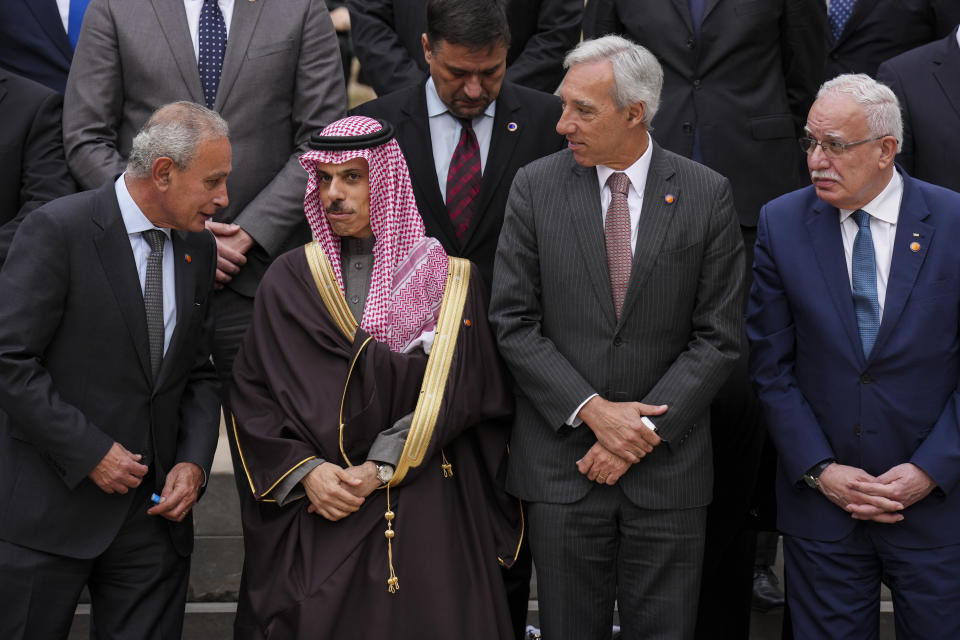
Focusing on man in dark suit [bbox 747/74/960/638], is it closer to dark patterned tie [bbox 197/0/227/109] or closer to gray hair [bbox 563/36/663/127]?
gray hair [bbox 563/36/663/127]

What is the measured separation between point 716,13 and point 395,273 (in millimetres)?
1722

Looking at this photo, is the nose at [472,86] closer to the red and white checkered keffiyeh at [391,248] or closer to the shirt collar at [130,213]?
the red and white checkered keffiyeh at [391,248]

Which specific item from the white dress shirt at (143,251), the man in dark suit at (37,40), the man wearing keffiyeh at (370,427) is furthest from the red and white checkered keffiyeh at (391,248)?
the man in dark suit at (37,40)

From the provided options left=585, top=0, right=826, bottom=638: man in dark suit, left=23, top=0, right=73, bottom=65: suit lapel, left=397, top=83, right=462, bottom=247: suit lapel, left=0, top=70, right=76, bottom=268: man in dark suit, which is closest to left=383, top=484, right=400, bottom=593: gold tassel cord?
left=397, top=83, right=462, bottom=247: suit lapel

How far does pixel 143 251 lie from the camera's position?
4.13 metres

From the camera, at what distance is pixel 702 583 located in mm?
4688

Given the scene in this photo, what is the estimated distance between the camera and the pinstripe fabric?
4.07 metres

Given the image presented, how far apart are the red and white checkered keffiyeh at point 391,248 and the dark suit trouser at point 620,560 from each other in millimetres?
703

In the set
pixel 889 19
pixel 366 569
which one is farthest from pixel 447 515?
pixel 889 19

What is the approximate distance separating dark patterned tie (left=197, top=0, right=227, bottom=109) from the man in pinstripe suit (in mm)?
1338

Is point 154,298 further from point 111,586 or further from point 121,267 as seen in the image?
point 111,586

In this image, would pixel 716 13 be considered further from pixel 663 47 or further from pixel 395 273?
pixel 395 273

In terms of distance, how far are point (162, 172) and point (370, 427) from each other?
3.20ft

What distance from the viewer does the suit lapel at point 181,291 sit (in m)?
4.14
